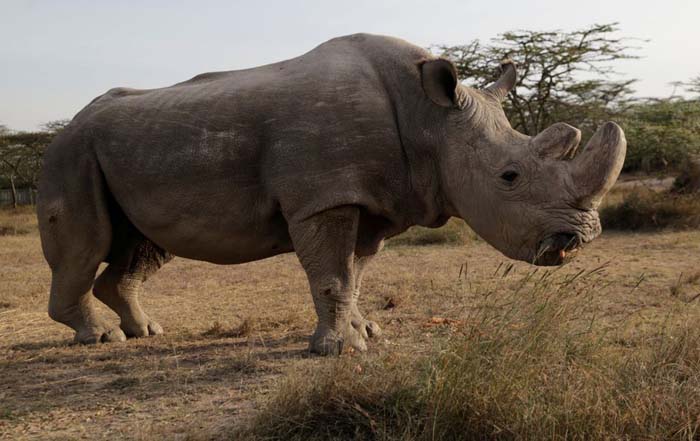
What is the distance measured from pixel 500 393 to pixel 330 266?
192 cm

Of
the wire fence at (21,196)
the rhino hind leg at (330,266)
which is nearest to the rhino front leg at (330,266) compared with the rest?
the rhino hind leg at (330,266)

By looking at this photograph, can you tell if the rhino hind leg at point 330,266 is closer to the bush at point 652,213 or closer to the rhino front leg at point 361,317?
the rhino front leg at point 361,317

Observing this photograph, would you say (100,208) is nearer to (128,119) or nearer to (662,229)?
(128,119)

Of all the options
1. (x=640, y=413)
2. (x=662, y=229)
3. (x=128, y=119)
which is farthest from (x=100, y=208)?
(x=662, y=229)

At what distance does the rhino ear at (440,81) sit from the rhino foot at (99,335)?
3.03 meters

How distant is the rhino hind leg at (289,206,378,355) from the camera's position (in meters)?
4.71

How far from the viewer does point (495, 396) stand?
304 centimetres

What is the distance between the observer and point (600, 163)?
13.7ft

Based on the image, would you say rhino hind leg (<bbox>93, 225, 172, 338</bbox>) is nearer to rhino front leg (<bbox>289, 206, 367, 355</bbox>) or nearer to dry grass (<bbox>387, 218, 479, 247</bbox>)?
rhino front leg (<bbox>289, 206, 367, 355</bbox>)

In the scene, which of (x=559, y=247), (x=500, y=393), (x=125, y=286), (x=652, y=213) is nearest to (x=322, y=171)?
(x=559, y=247)

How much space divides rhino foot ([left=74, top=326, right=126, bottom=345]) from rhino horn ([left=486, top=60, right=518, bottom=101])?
3372mm

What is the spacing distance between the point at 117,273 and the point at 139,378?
1705 millimetres

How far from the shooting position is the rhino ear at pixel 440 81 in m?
4.68

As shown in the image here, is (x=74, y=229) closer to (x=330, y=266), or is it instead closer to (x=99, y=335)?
(x=99, y=335)
